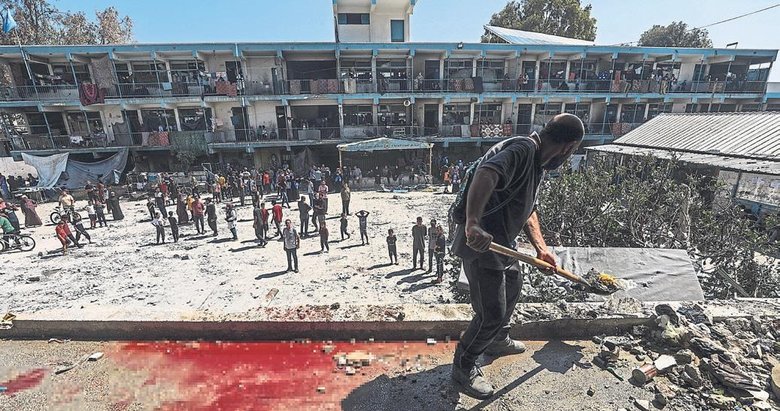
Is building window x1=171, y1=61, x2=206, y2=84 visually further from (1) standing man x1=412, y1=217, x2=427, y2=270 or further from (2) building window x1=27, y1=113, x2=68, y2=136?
(1) standing man x1=412, y1=217, x2=427, y2=270

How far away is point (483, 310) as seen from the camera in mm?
2246

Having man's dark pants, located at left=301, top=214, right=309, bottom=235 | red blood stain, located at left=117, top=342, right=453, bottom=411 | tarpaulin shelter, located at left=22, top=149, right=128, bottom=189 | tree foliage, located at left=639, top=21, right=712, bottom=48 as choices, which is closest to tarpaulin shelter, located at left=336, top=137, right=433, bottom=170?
man's dark pants, located at left=301, top=214, right=309, bottom=235

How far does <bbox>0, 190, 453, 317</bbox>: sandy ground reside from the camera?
7.72m

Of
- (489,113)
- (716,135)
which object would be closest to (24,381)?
(716,135)

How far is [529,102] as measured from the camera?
23.2m

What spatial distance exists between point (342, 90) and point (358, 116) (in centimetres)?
205

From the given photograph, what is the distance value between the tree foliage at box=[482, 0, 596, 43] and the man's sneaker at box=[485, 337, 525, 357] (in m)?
33.6

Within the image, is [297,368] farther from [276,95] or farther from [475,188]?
[276,95]

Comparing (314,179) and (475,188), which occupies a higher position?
(475,188)

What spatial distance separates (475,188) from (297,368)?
1831 millimetres

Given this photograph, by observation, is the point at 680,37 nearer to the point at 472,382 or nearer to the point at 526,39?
the point at 526,39

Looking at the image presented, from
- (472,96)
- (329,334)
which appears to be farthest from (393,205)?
(329,334)

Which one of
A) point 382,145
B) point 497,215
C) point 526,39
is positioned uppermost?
point 526,39

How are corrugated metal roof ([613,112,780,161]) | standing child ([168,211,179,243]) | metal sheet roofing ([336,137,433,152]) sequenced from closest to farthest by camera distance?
corrugated metal roof ([613,112,780,161])
standing child ([168,211,179,243])
metal sheet roofing ([336,137,433,152])
